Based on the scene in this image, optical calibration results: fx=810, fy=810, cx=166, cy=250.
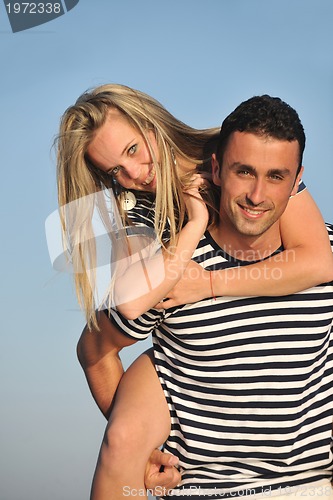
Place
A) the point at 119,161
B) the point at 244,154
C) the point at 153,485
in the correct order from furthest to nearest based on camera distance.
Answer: the point at 119,161 → the point at 153,485 → the point at 244,154

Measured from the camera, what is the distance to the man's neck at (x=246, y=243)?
2.46 m

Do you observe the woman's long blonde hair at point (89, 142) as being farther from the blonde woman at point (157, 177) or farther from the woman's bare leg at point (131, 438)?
the woman's bare leg at point (131, 438)

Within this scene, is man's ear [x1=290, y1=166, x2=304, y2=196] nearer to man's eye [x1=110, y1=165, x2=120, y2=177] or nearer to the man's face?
the man's face

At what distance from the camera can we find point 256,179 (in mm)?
2324

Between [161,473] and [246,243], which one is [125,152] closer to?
[246,243]

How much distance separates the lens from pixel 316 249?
2.46 m

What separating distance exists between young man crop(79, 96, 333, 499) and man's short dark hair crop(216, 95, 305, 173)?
0.02 metres

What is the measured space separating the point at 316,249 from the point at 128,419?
77cm

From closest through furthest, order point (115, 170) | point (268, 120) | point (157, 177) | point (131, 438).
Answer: point (268, 120)
point (131, 438)
point (157, 177)
point (115, 170)

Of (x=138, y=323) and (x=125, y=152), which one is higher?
(x=125, y=152)

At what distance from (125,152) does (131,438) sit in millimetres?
926

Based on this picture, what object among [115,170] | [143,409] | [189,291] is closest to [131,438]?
[143,409]

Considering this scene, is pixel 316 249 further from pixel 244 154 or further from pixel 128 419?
pixel 128 419

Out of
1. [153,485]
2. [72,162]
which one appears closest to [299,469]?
[153,485]
